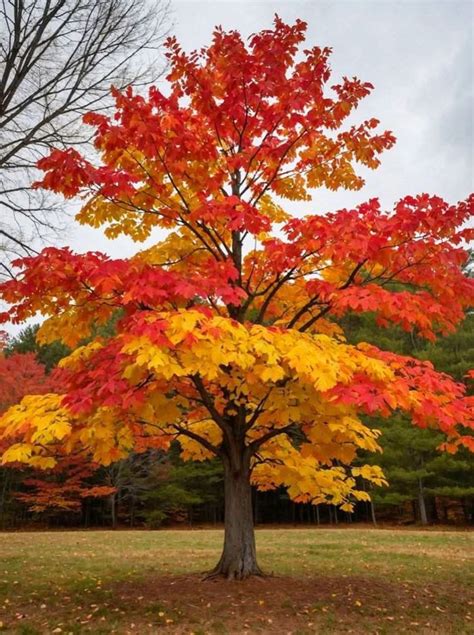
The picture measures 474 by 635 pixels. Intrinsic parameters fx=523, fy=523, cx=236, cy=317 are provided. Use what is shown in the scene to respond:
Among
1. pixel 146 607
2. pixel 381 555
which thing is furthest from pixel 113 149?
pixel 381 555

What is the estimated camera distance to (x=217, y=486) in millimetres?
34250

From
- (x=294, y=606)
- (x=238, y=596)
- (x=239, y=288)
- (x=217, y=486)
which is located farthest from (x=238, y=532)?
(x=217, y=486)

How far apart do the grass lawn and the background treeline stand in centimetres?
1483

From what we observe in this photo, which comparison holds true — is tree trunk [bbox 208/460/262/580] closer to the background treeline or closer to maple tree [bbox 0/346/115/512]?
maple tree [bbox 0/346/115/512]

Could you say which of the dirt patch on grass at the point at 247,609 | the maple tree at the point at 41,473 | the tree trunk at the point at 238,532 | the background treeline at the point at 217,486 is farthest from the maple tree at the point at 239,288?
the background treeline at the point at 217,486

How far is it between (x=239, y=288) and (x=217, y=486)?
31407 millimetres

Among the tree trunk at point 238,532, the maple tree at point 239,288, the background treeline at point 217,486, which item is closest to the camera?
the maple tree at point 239,288

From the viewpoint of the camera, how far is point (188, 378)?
687 cm

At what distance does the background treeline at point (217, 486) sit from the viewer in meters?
24.6

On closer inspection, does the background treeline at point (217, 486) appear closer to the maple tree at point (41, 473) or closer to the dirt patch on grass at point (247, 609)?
the maple tree at point (41, 473)

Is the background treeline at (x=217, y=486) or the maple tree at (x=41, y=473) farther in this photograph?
the background treeline at (x=217, y=486)

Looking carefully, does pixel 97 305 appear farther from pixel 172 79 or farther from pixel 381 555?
pixel 381 555

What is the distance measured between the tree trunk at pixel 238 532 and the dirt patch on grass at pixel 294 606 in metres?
0.18

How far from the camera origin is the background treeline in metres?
24.6
